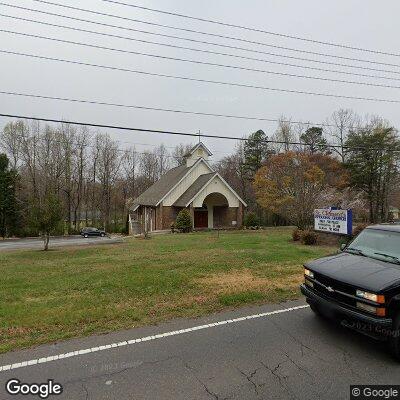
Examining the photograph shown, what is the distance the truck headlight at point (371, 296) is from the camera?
4652 millimetres

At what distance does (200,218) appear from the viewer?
3772 centimetres

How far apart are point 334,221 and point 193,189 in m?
19.0

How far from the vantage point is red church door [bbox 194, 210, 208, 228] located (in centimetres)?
3738

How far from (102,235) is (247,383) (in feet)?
148

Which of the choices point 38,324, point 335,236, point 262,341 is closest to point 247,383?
point 262,341

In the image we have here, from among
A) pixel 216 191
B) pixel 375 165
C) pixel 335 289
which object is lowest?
pixel 335 289

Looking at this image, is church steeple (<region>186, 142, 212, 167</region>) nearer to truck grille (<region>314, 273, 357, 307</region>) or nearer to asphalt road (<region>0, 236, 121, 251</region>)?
asphalt road (<region>0, 236, 121, 251</region>)

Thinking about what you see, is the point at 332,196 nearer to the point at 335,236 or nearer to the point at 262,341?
the point at 335,236

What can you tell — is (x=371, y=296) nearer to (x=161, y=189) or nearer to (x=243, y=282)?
(x=243, y=282)

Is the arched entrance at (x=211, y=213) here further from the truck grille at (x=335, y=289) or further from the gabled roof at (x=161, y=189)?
the truck grille at (x=335, y=289)

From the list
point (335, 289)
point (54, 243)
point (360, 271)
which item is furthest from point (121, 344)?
point (54, 243)

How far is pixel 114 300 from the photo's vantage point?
7352 mm

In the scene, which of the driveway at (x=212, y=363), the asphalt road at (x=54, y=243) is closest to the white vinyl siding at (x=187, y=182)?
the asphalt road at (x=54, y=243)

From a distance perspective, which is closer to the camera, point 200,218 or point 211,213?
point 200,218
